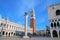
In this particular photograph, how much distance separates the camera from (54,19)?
27.5 meters

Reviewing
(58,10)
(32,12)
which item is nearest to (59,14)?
(58,10)

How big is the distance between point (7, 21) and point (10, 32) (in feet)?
14.1

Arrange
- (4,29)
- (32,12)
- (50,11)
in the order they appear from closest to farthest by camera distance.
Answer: (50,11) < (4,29) < (32,12)

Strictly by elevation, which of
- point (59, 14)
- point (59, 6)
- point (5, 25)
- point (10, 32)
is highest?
point (59, 6)

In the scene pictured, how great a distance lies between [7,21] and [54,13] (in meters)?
17.7

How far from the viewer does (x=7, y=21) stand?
3588 cm

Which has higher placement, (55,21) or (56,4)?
(56,4)

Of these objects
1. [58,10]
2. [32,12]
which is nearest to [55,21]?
[58,10]

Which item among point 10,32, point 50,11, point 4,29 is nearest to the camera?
point 50,11

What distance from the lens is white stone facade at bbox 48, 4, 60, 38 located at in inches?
1056

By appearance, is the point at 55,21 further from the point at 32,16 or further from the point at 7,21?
the point at 32,16

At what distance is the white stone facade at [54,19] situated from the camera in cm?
2681

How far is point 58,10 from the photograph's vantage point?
90.4ft

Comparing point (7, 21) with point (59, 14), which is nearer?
point (59, 14)
